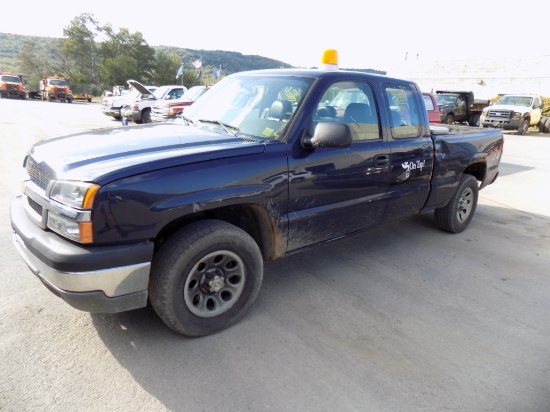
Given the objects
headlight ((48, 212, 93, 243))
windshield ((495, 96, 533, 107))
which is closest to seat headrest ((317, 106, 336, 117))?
headlight ((48, 212, 93, 243))

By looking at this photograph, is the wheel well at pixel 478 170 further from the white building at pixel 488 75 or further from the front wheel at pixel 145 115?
the white building at pixel 488 75

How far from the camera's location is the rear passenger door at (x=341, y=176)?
9.66 feet

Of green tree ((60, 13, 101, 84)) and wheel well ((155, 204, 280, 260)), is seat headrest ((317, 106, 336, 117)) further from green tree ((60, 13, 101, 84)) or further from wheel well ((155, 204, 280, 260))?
green tree ((60, 13, 101, 84))

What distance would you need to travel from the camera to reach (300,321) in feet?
9.46

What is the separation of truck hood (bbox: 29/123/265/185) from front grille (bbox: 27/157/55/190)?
2 centimetres

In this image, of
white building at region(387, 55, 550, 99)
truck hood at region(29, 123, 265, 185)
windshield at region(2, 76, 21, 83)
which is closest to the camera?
truck hood at region(29, 123, 265, 185)

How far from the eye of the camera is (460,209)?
4.98m

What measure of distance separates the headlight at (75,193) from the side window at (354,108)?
6.15 ft

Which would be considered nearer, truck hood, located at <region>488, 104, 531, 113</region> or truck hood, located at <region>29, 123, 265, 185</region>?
truck hood, located at <region>29, 123, 265, 185</region>

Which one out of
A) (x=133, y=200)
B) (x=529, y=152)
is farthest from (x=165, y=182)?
(x=529, y=152)

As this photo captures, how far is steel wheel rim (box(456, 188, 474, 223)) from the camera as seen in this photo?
193 inches

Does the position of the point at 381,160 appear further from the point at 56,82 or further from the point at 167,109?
the point at 56,82

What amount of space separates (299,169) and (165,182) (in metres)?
1.05

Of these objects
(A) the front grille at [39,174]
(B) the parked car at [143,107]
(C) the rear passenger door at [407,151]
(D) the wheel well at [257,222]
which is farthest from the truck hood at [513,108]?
(A) the front grille at [39,174]
